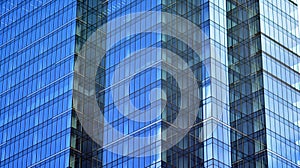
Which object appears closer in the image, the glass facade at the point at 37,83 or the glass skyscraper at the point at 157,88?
the glass skyscraper at the point at 157,88

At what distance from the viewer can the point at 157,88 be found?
359 feet

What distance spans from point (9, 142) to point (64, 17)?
761 inches

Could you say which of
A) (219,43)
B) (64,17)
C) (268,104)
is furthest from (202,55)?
(64,17)

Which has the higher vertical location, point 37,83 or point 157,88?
point 37,83

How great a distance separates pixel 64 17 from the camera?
12962 centimetres

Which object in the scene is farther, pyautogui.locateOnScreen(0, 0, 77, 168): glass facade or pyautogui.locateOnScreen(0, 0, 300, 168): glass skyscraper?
pyautogui.locateOnScreen(0, 0, 77, 168): glass facade

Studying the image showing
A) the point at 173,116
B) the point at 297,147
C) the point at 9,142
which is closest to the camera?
the point at 173,116

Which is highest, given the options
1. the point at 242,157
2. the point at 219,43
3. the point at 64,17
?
the point at 64,17

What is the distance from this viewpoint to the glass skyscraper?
10894cm

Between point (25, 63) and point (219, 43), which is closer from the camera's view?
point (219, 43)

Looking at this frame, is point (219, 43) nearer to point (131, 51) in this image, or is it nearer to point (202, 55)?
point (202, 55)

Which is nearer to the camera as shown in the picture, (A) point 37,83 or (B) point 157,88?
(B) point 157,88

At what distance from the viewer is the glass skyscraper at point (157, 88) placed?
109m

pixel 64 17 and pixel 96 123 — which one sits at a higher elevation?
pixel 64 17
